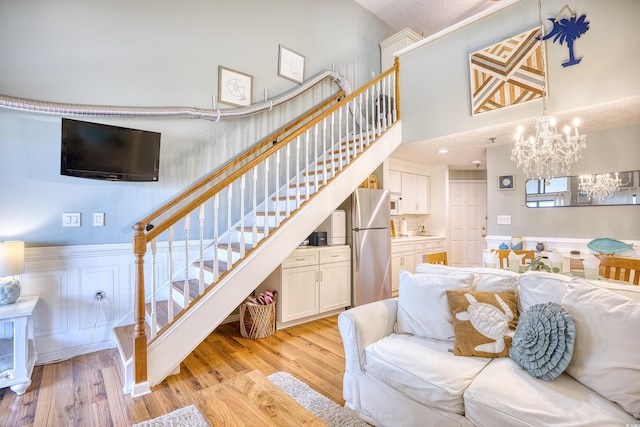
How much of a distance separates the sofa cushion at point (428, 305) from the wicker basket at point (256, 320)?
1.60 meters

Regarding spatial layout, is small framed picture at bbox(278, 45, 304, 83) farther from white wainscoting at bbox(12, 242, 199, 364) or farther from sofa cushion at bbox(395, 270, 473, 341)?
sofa cushion at bbox(395, 270, 473, 341)

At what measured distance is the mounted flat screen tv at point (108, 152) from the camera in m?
2.66

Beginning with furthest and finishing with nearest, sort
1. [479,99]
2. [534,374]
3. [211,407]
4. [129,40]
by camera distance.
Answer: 1. [479,99]
2. [129,40]
3. [534,374]
4. [211,407]

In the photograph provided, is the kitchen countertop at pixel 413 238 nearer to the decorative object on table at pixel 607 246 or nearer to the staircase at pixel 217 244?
the staircase at pixel 217 244

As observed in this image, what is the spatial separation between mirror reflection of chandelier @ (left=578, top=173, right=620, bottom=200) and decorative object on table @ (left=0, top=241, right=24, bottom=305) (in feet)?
19.1

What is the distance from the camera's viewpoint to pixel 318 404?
208cm

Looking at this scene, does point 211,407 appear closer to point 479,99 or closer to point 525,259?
point 525,259

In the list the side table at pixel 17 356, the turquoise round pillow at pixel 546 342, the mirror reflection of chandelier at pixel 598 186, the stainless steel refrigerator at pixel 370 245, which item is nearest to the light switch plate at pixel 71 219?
the side table at pixel 17 356

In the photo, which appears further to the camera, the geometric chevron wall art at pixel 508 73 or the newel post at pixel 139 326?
the geometric chevron wall art at pixel 508 73

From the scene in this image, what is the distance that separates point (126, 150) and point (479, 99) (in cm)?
388

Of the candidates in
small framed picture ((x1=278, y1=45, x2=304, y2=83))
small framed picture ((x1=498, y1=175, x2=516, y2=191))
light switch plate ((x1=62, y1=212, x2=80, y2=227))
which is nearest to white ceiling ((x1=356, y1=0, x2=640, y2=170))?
small framed picture ((x1=498, y1=175, x2=516, y2=191))

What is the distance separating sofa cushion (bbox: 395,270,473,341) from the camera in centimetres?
198

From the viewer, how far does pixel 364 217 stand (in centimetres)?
415

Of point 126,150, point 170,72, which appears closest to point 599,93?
point 170,72
